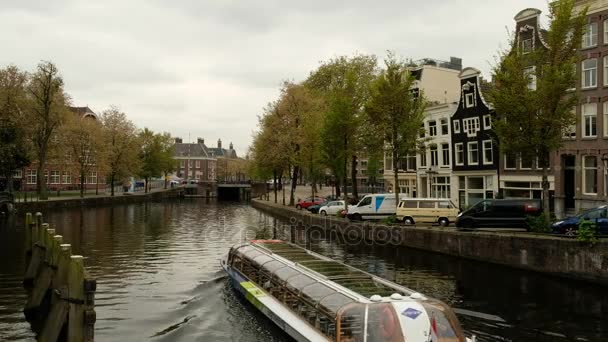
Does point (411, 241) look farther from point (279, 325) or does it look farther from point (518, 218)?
point (279, 325)

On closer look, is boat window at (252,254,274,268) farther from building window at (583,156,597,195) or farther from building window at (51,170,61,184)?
building window at (51,170,61,184)

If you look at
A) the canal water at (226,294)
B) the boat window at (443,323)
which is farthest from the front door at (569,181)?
the boat window at (443,323)

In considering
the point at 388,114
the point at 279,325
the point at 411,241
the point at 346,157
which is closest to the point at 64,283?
the point at 279,325

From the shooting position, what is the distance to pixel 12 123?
64562 millimetres

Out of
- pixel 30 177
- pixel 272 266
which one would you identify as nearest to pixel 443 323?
pixel 272 266

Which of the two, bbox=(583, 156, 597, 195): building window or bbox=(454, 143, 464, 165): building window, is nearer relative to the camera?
bbox=(583, 156, 597, 195): building window

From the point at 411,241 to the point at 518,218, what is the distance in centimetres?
725

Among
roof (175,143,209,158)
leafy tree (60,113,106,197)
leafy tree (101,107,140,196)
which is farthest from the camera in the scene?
roof (175,143,209,158)

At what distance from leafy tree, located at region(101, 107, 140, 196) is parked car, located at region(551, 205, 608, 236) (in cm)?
7779

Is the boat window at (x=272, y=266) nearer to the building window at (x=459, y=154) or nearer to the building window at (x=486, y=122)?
the building window at (x=486, y=122)

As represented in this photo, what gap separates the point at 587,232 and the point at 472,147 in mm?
29138

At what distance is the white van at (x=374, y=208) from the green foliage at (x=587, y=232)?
70.2 ft

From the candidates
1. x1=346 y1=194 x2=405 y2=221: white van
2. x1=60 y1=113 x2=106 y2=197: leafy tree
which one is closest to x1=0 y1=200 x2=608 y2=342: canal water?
x1=346 y1=194 x2=405 y2=221: white van

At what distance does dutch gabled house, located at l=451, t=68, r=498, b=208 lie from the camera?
165ft
